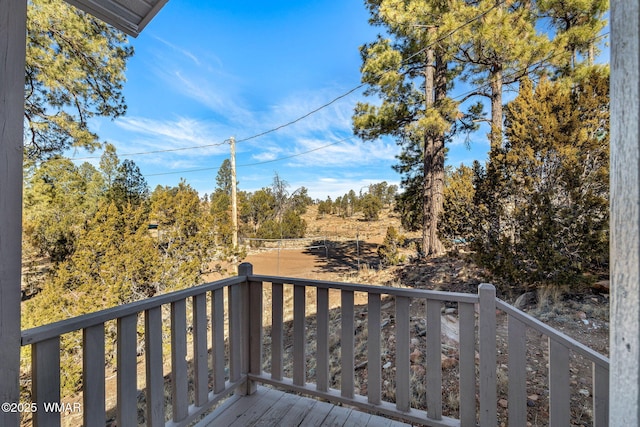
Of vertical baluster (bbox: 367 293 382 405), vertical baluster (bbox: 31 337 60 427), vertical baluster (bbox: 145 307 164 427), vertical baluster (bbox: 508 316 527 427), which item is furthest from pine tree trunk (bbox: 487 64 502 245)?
vertical baluster (bbox: 31 337 60 427)

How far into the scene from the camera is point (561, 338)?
1.26 m

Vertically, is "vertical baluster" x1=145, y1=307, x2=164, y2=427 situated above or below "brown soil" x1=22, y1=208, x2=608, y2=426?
above

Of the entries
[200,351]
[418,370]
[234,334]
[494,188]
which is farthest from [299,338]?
[494,188]

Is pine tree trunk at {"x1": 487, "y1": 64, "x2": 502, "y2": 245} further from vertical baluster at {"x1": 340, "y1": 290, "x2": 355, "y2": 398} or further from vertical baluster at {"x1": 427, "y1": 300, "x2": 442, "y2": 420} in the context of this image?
vertical baluster at {"x1": 340, "y1": 290, "x2": 355, "y2": 398}

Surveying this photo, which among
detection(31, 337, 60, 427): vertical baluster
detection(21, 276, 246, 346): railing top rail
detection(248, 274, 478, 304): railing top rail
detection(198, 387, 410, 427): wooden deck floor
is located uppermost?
detection(21, 276, 246, 346): railing top rail

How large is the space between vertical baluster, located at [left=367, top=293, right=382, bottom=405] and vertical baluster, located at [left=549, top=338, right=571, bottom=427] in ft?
2.58

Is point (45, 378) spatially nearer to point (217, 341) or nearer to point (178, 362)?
point (178, 362)

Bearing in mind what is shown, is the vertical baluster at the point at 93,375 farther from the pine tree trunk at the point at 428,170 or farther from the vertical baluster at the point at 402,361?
the pine tree trunk at the point at 428,170

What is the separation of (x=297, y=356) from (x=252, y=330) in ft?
1.19

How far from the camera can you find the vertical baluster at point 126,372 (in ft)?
4.09

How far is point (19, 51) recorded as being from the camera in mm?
901

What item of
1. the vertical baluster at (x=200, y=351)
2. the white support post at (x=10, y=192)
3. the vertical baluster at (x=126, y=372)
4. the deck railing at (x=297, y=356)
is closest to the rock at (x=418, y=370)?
the deck railing at (x=297, y=356)

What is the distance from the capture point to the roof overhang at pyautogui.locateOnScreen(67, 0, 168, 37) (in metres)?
1.26

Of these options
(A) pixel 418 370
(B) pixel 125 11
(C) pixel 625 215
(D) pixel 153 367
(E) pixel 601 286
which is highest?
(B) pixel 125 11
